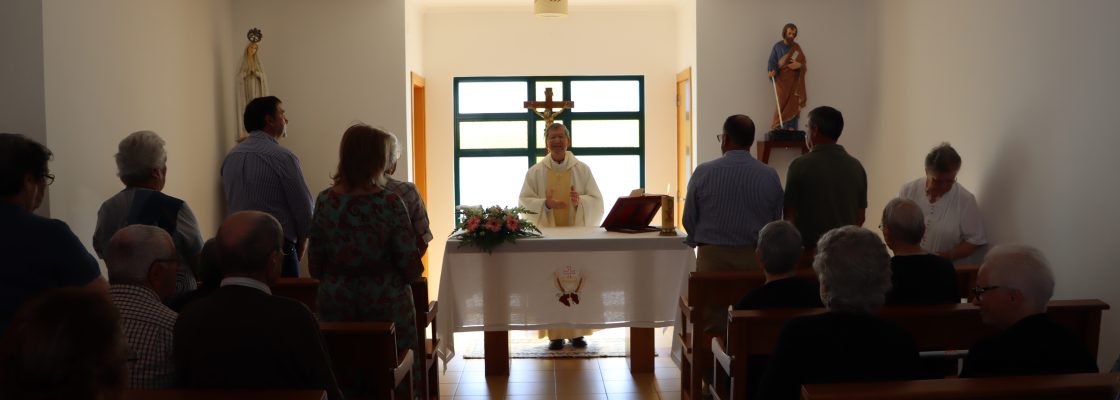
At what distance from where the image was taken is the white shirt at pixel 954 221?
5332 mm

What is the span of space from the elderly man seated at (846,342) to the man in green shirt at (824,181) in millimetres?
2281

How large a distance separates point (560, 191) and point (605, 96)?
2.54 meters

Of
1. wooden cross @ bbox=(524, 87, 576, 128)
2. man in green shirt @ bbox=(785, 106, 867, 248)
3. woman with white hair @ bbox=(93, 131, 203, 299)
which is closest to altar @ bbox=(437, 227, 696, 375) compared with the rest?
man in green shirt @ bbox=(785, 106, 867, 248)

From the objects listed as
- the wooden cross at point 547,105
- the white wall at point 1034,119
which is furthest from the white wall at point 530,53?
the white wall at point 1034,119

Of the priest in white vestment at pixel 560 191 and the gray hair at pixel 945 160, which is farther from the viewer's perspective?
the priest in white vestment at pixel 560 191

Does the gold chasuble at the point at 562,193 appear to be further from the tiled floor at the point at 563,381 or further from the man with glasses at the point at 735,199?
the man with glasses at the point at 735,199

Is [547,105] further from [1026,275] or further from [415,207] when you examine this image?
[1026,275]

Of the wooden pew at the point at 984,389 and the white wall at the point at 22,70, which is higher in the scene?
the white wall at the point at 22,70

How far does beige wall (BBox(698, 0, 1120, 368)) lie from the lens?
4.50 metres

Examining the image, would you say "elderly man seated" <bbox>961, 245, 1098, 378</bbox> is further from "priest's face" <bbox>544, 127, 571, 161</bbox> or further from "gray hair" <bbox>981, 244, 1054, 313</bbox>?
"priest's face" <bbox>544, 127, 571, 161</bbox>

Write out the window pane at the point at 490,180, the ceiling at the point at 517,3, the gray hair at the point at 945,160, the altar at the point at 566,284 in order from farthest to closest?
the window pane at the point at 490,180 → the ceiling at the point at 517,3 → the altar at the point at 566,284 → the gray hair at the point at 945,160

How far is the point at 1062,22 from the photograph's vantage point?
4734 millimetres

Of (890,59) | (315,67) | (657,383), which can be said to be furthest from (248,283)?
(890,59)

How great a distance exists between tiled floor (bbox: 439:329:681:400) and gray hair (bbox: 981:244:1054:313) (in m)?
2.83
